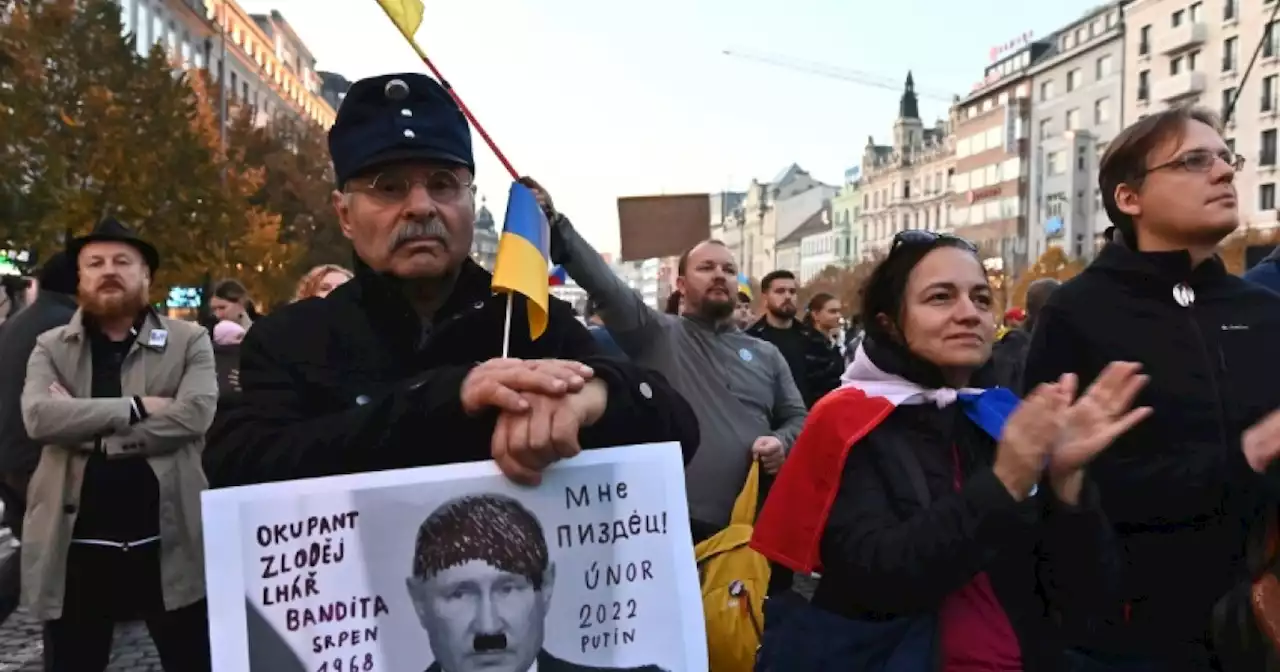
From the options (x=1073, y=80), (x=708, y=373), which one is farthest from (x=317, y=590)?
(x=1073, y=80)

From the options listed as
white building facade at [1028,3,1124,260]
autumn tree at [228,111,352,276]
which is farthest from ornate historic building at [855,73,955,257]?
autumn tree at [228,111,352,276]

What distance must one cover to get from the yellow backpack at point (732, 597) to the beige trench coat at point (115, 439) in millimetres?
1871

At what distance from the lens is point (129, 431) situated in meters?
3.98

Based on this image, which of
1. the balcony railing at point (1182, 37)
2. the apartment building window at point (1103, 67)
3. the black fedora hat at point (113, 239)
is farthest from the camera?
the apartment building window at point (1103, 67)

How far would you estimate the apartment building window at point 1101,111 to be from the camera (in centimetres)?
6875

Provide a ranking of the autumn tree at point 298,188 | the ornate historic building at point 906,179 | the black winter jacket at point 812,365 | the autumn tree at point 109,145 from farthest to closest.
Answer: the ornate historic building at point 906,179
the autumn tree at point 298,188
the autumn tree at point 109,145
the black winter jacket at point 812,365

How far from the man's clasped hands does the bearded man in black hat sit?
9.31ft

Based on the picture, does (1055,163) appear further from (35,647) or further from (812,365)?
(35,647)

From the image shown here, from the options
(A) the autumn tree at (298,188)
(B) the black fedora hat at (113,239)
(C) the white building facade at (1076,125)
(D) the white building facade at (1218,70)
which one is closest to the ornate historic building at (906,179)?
(C) the white building facade at (1076,125)

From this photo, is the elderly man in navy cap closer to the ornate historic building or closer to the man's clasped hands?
the man's clasped hands

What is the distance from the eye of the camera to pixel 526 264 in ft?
5.84

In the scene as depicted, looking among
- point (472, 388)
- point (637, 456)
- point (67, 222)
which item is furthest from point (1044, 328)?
point (67, 222)

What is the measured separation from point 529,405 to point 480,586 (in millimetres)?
320

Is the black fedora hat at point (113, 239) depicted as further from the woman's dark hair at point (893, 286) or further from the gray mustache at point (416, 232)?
the woman's dark hair at point (893, 286)
